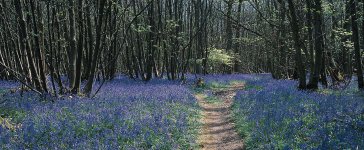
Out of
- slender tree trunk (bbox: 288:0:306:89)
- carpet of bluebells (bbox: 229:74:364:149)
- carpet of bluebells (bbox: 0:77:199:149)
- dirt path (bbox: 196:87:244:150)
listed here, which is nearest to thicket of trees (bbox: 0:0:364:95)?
slender tree trunk (bbox: 288:0:306:89)

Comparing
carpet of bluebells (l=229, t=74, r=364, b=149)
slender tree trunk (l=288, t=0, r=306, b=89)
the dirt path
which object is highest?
slender tree trunk (l=288, t=0, r=306, b=89)

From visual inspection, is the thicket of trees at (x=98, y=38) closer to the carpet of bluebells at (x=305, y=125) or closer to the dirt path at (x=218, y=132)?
the dirt path at (x=218, y=132)

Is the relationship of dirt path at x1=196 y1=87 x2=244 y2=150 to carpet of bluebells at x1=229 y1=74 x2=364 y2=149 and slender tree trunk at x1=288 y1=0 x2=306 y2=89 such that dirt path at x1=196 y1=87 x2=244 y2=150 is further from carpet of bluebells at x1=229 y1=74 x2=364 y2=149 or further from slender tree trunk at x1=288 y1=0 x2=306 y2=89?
slender tree trunk at x1=288 y1=0 x2=306 y2=89

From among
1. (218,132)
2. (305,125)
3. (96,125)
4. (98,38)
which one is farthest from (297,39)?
(96,125)

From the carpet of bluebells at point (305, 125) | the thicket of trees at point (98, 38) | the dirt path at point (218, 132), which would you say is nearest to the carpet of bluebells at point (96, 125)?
the dirt path at point (218, 132)

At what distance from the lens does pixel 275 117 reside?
10445mm

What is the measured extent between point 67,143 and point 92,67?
8380 millimetres

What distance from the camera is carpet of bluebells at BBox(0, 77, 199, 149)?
8375mm

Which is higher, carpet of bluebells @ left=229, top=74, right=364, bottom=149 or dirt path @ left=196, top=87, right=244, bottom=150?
carpet of bluebells @ left=229, top=74, right=364, bottom=149

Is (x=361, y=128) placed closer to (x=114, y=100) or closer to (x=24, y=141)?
(x=24, y=141)

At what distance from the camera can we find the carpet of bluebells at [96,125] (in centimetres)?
838

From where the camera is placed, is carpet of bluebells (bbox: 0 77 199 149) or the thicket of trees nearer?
carpet of bluebells (bbox: 0 77 199 149)

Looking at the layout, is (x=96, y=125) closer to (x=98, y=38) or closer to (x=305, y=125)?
(x=305, y=125)

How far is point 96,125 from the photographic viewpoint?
9703 mm
